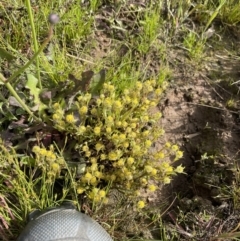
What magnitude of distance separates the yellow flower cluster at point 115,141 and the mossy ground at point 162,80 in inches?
4.2

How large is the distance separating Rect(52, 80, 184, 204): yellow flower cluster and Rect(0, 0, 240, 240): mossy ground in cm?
11

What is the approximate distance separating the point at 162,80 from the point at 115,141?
19.7 inches

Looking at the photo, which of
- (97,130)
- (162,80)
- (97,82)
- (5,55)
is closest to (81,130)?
(97,130)

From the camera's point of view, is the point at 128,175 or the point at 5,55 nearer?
the point at 128,175

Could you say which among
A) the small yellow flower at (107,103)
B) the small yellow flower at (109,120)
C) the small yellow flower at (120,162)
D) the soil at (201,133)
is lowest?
the soil at (201,133)

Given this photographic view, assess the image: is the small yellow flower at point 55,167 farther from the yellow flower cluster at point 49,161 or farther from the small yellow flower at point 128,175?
the small yellow flower at point 128,175

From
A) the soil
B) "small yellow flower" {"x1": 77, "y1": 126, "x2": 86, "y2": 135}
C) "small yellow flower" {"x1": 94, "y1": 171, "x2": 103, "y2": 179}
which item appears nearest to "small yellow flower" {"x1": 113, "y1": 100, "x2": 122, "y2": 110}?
"small yellow flower" {"x1": 77, "y1": 126, "x2": 86, "y2": 135}

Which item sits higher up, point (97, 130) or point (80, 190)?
point (97, 130)

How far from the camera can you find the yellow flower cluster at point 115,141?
1.58 meters

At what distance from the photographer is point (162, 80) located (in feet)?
6.50

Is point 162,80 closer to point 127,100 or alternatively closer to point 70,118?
point 127,100

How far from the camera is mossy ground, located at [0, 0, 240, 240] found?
5.73 feet

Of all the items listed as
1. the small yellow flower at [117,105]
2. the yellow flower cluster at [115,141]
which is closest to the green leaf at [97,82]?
the yellow flower cluster at [115,141]

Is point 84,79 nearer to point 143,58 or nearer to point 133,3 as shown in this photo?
point 143,58
